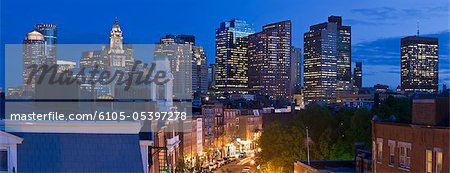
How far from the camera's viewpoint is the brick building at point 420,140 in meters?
20.9

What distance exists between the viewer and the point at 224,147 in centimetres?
9688

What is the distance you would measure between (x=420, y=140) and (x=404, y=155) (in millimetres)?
1705

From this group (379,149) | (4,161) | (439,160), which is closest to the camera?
(4,161)

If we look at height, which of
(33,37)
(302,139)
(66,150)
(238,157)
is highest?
(33,37)

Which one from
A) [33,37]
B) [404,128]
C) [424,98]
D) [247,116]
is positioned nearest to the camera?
[424,98]

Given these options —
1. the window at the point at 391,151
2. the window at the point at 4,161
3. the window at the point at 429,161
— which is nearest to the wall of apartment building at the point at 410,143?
the window at the point at 391,151

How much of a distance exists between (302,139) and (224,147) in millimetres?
48173

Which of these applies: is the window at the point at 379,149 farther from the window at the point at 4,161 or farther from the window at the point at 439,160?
the window at the point at 4,161

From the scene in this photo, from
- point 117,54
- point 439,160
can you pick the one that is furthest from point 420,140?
point 117,54

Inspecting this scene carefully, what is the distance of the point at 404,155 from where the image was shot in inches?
936

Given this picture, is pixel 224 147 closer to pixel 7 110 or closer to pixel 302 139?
pixel 302 139

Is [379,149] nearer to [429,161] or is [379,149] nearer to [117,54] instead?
[429,161]

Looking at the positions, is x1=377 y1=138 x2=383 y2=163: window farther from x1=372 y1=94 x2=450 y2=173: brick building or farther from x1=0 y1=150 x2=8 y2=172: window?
x1=0 y1=150 x2=8 y2=172: window

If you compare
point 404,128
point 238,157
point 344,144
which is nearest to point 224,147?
point 238,157
